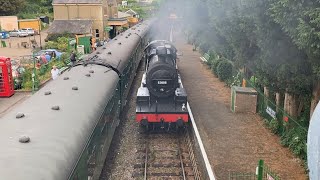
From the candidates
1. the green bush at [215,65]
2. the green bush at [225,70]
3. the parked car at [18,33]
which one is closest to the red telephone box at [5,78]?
the green bush at [225,70]

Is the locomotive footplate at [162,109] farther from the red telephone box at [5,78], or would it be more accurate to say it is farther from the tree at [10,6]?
the tree at [10,6]

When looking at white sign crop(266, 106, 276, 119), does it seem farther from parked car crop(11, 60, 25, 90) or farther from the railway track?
parked car crop(11, 60, 25, 90)

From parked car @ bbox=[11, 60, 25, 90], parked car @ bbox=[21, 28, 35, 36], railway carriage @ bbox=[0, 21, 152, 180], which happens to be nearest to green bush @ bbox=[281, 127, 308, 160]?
railway carriage @ bbox=[0, 21, 152, 180]

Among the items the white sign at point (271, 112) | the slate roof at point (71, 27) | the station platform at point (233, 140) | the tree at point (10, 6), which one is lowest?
the station platform at point (233, 140)

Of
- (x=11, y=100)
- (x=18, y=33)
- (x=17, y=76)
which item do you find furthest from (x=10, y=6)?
(x=11, y=100)

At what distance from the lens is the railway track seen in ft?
36.9

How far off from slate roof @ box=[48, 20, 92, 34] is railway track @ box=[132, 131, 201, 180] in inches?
1252

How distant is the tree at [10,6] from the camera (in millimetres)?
63375

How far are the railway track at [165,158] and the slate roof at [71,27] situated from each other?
104 feet

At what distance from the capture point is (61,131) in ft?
21.3

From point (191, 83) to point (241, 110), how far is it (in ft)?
21.4

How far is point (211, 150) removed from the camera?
504 inches

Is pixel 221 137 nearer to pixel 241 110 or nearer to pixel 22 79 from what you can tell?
pixel 241 110

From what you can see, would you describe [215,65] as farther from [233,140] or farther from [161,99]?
[233,140]
